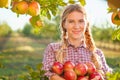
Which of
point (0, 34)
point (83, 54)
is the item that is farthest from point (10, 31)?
point (83, 54)

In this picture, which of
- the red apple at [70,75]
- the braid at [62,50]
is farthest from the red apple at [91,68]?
the braid at [62,50]

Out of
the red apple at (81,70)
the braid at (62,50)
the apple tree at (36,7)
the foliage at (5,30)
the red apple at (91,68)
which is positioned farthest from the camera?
the foliage at (5,30)

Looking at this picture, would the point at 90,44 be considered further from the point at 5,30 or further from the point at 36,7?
the point at 5,30

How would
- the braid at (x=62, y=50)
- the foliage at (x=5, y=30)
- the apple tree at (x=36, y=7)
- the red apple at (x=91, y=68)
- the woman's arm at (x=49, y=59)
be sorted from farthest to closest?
1. the foliage at (x=5, y=30)
2. the braid at (x=62, y=50)
3. the woman's arm at (x=49, y=59)
4. the red apple at (x=91, y=68)
5. the apple tree at (x=36, y=7)

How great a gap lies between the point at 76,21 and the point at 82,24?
54 millimetres

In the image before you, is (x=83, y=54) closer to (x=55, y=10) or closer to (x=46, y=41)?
(x=55, y=10)

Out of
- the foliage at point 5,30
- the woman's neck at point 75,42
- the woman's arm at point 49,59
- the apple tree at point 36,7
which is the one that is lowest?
the foliage at point 5,30

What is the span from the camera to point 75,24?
2.93 meters

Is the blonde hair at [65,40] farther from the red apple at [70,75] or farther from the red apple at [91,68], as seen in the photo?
the red apple at [70,75]

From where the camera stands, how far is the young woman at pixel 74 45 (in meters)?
2.96

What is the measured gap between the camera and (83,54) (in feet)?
10.3

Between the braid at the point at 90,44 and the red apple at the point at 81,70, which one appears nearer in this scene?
the red apple at the point at 81,70

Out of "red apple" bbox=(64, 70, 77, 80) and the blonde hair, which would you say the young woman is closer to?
the blonde hair

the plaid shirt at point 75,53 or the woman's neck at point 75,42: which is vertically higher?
the woman's neck at point 75,42
